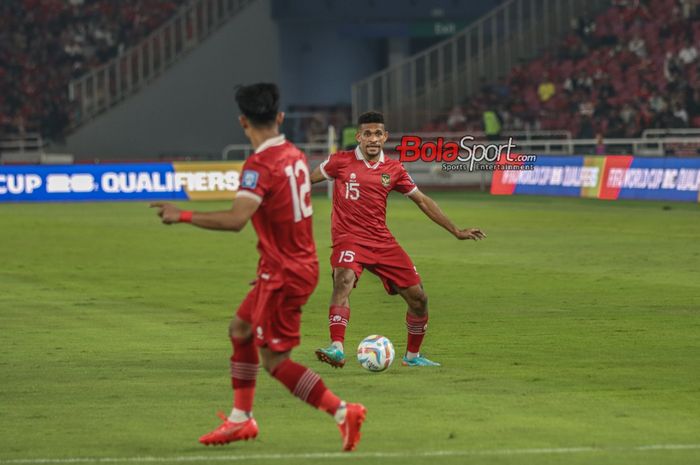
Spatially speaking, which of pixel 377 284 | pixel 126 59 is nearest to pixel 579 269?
pixel 377 284

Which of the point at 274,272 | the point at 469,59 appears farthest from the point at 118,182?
the point at 274,272

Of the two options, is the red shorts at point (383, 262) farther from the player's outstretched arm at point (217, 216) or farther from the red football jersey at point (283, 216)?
the player's outstretched arm at point (217, 216)

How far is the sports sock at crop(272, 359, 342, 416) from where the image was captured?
822cm

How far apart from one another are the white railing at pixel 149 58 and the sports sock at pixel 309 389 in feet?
146

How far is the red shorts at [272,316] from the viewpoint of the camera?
829 centimetres

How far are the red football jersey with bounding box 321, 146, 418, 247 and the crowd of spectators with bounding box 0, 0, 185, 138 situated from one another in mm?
42721

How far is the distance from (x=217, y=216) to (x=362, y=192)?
4.40m

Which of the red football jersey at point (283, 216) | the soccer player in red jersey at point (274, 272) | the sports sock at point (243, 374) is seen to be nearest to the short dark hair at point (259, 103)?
the soccer player in red jersey at point (274, 272)

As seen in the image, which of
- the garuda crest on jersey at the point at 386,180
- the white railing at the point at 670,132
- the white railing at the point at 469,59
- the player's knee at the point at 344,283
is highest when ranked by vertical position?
the white railing at the point at 469,59

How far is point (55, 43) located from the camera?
55.2 m

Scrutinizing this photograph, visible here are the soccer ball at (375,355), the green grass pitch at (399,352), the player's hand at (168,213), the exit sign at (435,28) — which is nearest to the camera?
the player's hand at (168,213)

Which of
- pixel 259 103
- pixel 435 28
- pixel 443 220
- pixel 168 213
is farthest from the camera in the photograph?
pixel 435 28

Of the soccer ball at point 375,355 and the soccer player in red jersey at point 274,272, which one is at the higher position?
the soccer player in red jersey at point 274,272

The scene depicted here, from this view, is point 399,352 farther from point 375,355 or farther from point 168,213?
point 168,213
